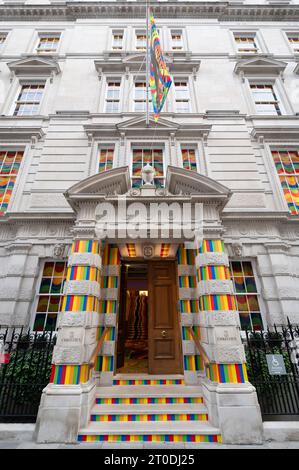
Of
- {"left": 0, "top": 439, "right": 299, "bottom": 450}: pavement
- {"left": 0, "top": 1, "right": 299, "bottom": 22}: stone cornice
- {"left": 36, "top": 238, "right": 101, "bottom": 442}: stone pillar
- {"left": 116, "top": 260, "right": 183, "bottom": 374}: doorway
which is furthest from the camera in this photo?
{"left": 0, "top": 1, "right": 299, "bottom": 22}: stone cornice

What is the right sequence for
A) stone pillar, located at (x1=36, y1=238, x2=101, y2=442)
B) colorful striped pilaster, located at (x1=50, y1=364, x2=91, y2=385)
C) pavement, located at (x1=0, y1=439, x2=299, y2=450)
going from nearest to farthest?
pavement, located at (x1=0, y1=439, x2=299, y2=450) < stone pillar, located at (x1=36, y1=238, x2=101, y2=442) < colorful striped pilaster, located at (x1=50, y1=364, x2=91, y2=385)

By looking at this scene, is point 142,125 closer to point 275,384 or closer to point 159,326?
point 159,326

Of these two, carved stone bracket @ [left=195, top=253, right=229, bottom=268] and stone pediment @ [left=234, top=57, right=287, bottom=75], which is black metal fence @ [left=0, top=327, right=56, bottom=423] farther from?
stone pediment @ [left=234, top=57, right=287, bottom=75]

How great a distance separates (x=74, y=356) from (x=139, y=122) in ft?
30.0

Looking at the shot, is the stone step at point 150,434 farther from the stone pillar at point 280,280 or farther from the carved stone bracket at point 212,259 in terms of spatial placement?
the stone pillar at point 280,280

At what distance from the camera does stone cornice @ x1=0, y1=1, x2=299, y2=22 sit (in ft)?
45.3

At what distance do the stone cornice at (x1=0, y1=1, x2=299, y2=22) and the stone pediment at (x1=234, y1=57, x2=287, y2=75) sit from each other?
4.80 meters

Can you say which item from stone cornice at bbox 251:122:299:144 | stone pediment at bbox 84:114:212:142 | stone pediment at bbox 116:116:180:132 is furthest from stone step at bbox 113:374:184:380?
stone cornice at bbox 251:122:299:144

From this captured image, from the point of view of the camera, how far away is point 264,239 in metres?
8.16

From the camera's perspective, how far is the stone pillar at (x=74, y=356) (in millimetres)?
4703
